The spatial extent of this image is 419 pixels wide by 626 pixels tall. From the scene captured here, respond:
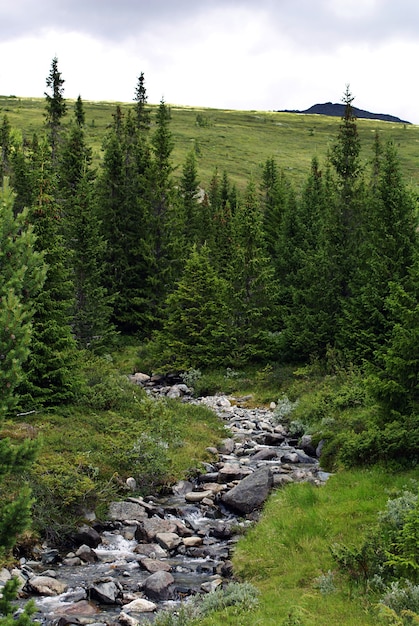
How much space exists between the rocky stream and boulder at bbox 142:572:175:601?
Answer: 20 mm

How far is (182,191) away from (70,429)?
3848cm

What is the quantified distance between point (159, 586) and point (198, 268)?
26.5 meters

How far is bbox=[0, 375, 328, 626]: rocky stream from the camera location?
427 inches

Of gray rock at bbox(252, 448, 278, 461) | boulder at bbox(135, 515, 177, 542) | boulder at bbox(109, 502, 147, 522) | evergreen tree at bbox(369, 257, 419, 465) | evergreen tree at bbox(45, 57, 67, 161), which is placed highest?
evergreen tree at bbox(45, 57, 67, 161)

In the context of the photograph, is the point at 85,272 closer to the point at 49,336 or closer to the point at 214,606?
the point at 49,336

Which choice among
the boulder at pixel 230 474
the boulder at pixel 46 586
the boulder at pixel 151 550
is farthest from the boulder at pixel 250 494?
the boulder at pixel 46 586

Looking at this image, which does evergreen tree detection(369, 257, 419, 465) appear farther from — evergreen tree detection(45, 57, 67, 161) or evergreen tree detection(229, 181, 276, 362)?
evergreen tree detection(45, 57, 67, 161)

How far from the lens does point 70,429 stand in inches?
750

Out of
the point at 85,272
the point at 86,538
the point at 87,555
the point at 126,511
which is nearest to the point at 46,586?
the point at 87,555

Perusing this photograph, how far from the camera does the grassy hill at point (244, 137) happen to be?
109250 mm

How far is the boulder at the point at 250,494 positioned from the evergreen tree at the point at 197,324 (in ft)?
61.3

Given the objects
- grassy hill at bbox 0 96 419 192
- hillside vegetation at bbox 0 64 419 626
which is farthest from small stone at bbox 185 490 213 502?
grassy hill at bbox 0 96 419 192

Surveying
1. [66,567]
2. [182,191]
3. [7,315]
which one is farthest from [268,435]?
[182,191]

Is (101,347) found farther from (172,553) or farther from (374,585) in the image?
(374,585)
